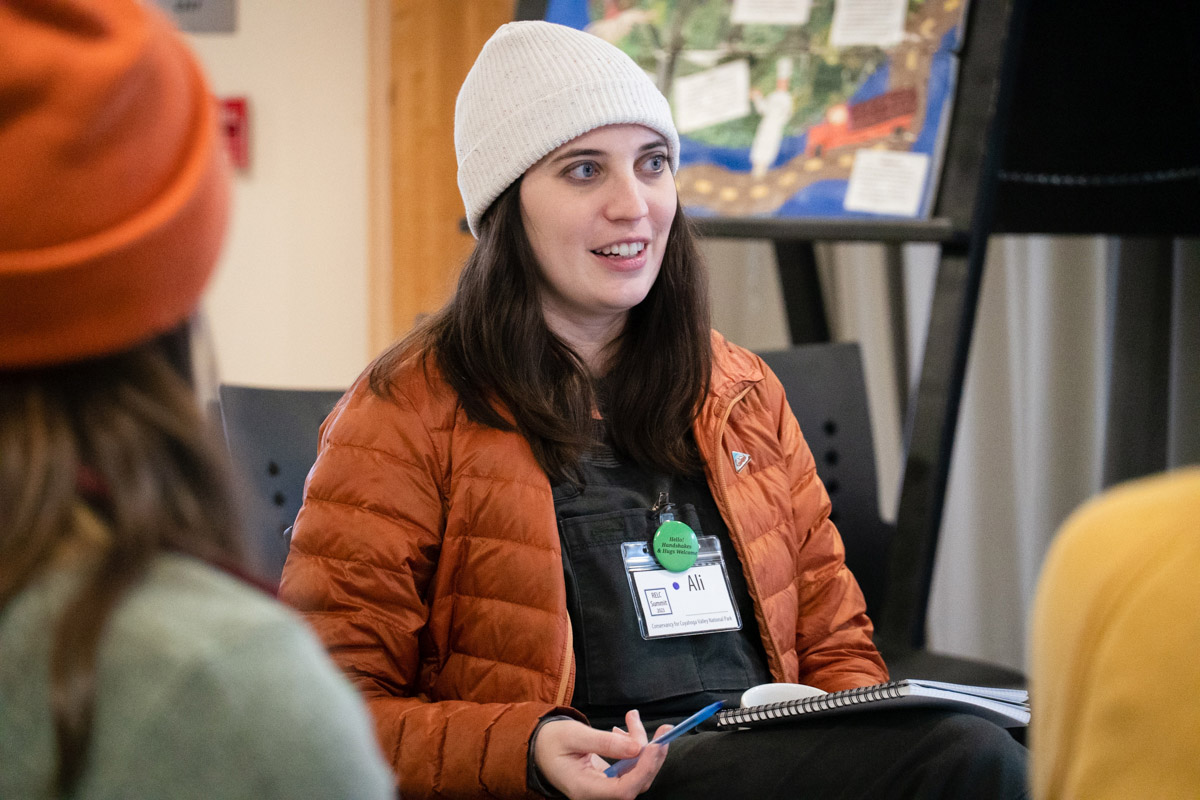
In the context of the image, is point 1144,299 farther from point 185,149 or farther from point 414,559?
point 185,149

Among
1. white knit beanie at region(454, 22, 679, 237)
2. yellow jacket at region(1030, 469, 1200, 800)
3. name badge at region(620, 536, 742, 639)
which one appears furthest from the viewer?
white knit beanie at region(454, 22, 679, 237)

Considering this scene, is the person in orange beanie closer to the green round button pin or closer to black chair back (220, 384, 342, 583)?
the green round button pin

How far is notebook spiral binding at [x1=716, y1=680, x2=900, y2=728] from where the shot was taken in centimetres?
121

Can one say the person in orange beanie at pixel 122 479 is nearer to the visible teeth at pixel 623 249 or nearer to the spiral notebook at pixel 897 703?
the spiral notebook at pixel 897 703

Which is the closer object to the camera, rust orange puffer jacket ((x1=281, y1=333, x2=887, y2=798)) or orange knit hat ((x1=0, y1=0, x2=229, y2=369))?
orange knit hat ((x1=0, y1=0, x2=229, y2=369))

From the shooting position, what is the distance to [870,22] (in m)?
2.17

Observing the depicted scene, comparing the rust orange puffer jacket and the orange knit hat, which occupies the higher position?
the orange knit hat

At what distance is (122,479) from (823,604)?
3.89 ft

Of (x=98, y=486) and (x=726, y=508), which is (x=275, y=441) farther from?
(x=98, y=486)

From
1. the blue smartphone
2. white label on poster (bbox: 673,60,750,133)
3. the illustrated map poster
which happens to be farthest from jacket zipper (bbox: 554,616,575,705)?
white label on poster (bbox: 673,60,750,133)

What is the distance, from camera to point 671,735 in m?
1.17

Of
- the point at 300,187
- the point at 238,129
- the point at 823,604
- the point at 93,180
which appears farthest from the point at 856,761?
the point at 238,129

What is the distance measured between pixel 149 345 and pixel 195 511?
0.33 ft

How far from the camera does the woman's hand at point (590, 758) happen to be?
1217 mm
